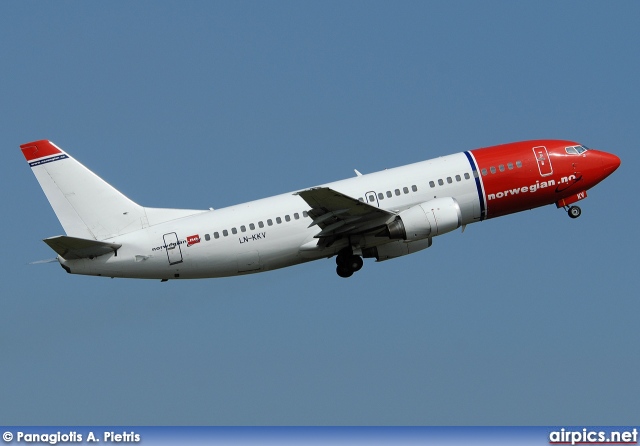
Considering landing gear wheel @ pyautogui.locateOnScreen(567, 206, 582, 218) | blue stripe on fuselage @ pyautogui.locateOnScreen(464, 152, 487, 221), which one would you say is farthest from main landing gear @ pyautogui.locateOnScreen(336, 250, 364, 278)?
landing gear wheel @ pyautogui.locateOnScreen(567, 206, 582, 218)

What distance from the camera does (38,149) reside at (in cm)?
6088

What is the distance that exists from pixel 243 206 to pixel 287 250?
3149mm

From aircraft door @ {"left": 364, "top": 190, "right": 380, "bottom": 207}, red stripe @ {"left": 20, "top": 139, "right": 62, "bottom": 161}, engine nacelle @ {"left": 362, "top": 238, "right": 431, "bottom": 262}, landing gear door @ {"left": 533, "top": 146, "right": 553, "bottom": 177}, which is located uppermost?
red stripe @ {"left": 20, "top": 139, "right": 62, "bottom": 161}

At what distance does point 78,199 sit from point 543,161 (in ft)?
76.1

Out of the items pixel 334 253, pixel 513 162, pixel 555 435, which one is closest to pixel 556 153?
→ pixel 513 162

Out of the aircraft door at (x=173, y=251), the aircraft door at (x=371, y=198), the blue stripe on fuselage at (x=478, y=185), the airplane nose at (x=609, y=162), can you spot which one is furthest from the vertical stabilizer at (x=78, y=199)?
the airplane nose at (x=609, y=162)

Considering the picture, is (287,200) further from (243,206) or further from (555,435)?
(555,435)

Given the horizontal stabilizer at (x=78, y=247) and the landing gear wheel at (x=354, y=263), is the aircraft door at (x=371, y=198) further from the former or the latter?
the horizontal stabilizer at (x=78, y=247)

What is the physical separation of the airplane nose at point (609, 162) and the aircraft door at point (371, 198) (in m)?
12.6

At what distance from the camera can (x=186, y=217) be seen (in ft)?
198

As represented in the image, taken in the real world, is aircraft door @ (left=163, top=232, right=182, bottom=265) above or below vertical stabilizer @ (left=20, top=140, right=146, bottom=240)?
below

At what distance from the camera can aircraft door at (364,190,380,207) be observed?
59.7 meters

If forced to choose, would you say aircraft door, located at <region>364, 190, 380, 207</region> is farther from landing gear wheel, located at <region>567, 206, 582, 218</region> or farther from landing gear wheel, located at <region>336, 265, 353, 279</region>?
landing gear wheel, located at <region>567, 206, 582, 218</region>

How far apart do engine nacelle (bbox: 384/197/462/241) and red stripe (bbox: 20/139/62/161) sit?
17.2 metres
